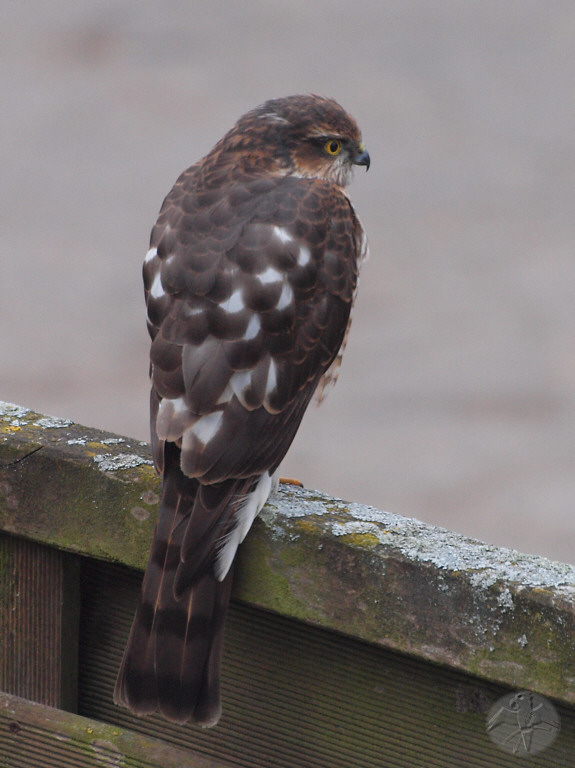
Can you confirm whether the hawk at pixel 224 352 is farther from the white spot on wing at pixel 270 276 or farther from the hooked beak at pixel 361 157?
the hooked beak at pixel 361 157

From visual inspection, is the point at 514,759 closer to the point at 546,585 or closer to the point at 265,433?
the point at 546,585

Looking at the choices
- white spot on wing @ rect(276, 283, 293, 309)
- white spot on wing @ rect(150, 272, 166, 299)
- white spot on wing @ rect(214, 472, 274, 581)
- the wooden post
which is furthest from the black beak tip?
the wooden post

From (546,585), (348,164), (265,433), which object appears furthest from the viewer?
(348,164)

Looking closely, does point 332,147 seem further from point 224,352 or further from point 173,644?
point 173,644

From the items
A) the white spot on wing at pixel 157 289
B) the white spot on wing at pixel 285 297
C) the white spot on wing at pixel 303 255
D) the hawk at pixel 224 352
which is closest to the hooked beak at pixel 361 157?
the hawk at pixel 224 352

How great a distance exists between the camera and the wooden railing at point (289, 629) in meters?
1.19

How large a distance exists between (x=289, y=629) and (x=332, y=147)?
1.74 metres

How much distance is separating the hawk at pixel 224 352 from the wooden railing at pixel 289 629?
6 centimetres

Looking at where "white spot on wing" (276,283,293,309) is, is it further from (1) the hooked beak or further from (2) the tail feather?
(1) the hooked beak

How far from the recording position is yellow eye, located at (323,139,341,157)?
278 cm

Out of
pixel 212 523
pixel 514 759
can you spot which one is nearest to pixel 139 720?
pixel 212 523

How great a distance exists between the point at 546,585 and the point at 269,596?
0.38 metres

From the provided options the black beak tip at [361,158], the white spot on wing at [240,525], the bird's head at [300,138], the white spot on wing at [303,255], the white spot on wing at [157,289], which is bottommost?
the white spot on wing at [240,525]

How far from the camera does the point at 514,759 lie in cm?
125
